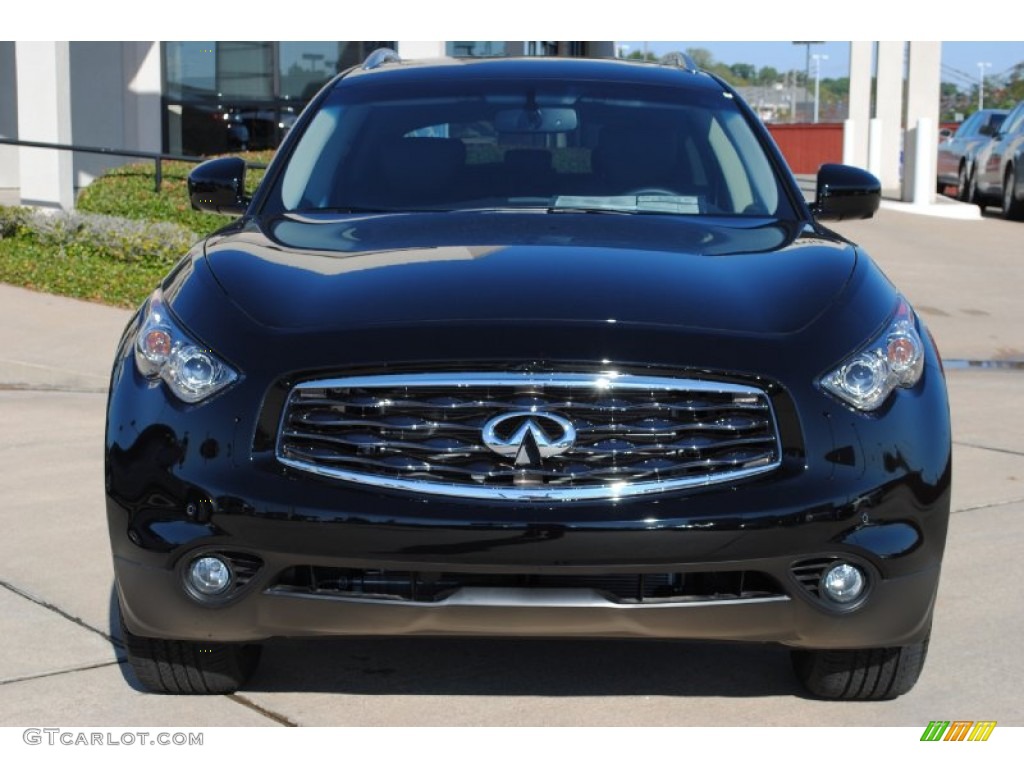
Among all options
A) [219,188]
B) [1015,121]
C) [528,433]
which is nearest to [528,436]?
[528,433]

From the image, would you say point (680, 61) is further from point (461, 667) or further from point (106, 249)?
point (106, 249)

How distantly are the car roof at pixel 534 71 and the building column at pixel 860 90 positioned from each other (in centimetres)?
2428

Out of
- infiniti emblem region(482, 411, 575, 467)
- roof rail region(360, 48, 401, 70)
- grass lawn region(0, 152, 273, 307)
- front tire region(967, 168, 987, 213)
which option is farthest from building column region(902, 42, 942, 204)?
infiniti emblem region(482, 411, 575, 467)

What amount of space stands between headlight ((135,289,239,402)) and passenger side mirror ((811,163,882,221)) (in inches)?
93.7

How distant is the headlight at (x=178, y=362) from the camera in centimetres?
388

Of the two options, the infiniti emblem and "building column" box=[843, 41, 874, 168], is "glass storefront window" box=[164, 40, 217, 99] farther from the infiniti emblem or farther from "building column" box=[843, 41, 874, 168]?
the infiniti emblem

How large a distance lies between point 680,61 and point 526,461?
10.0 feet

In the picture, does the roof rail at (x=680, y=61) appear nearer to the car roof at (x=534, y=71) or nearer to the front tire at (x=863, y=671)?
the car roof at (x=534, y=71)

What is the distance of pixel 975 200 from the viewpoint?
2623 cm

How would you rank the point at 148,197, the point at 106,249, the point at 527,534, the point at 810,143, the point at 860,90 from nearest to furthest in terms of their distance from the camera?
the point at 527,534 → the point at 106,249 → the point at 148,197 → the point at 860,90 → the point at 810,143

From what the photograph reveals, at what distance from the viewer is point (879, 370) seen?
393 centimetres

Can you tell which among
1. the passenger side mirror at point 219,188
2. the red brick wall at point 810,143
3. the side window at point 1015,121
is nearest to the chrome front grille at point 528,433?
the passenger side mirror at point 219,188

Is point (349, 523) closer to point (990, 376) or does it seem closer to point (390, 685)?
point (390, 685)
